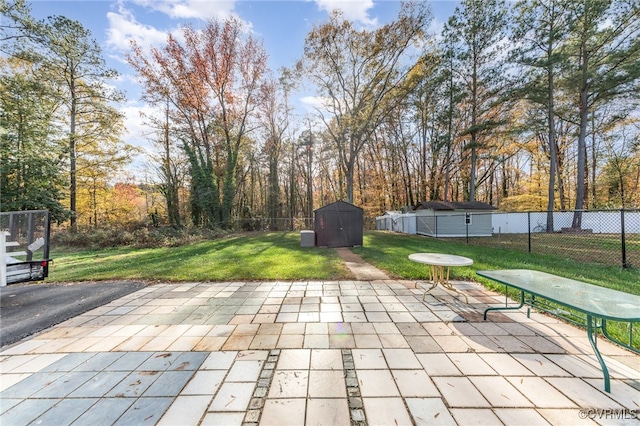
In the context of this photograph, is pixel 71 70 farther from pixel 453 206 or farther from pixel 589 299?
pixel 453 206

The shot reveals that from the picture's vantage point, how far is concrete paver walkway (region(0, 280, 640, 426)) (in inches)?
60.2

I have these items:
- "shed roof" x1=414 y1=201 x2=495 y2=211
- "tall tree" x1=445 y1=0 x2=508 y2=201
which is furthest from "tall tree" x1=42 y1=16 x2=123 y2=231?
"tall tree" x1=445 y1=0 x2=508 y2=201

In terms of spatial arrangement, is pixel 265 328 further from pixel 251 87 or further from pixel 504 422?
pixel 251 87

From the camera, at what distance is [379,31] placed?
1263 cm

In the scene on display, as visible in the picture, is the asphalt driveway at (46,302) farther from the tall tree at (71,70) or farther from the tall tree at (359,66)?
the tall tree at (359,66)

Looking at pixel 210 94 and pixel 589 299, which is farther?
pixel 210 94

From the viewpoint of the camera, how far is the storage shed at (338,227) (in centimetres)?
952

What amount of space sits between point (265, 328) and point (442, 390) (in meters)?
1.85

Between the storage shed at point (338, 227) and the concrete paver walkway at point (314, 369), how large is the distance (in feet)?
20.6

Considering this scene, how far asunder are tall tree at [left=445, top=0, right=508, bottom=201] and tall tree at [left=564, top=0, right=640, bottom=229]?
9.34 feet

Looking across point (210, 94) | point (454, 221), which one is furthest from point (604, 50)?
point (210, 94)

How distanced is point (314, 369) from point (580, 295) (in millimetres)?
2540

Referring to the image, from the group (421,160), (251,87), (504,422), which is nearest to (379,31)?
(251,87)

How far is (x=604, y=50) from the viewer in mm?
10992
